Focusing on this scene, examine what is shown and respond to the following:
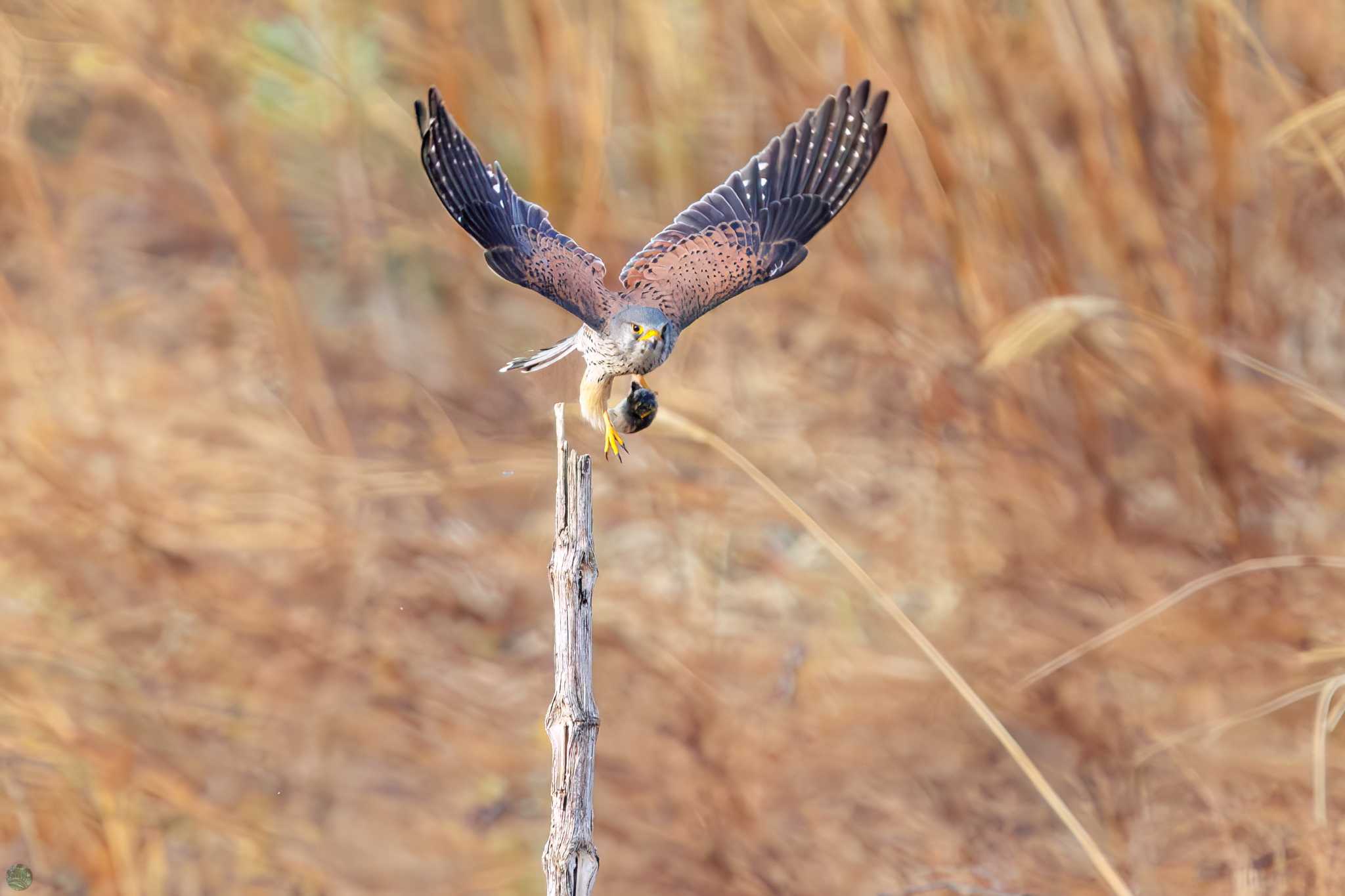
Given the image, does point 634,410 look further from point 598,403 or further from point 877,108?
point 877,108

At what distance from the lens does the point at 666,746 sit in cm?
306

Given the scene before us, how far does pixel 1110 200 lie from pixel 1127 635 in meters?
1.03

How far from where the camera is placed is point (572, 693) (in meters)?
1.65

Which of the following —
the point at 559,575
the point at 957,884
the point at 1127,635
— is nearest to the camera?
the point at 559,575

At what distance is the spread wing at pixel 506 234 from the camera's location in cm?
153

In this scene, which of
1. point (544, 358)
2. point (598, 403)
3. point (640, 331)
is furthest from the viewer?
point (544, 358)

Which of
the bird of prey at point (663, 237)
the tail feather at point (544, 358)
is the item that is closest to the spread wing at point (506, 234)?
the bird of prey at point (663, 237)

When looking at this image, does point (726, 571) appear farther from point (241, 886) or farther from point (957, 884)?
point (241, 886)

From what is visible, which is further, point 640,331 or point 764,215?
point 764,215

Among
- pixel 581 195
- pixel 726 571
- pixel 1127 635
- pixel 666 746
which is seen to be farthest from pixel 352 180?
pixel 1127 635

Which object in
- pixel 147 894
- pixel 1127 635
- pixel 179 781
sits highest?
pixel 1127 635

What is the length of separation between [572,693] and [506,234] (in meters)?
0.59

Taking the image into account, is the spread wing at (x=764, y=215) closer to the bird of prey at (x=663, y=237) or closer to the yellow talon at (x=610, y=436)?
the bird of prey at (x=663, y=237)

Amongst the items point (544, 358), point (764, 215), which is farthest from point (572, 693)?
point (764, 215)
